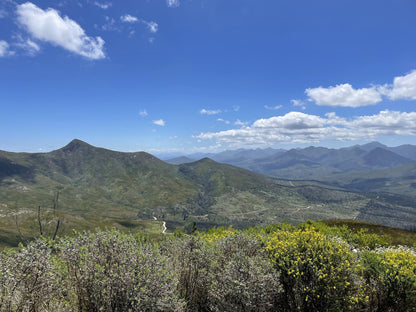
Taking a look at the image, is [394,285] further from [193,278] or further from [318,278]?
[193,278]

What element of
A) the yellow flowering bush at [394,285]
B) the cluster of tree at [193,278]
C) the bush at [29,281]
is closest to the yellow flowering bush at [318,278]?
the cluster of tree at [193,278]

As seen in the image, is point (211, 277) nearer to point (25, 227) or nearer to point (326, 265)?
point (326, 265)

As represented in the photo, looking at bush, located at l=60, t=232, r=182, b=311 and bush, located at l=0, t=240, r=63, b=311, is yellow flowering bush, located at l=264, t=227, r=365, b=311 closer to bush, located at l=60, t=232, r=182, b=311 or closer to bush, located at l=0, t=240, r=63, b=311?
bush, located at l=60, t=232, r=182, b=311

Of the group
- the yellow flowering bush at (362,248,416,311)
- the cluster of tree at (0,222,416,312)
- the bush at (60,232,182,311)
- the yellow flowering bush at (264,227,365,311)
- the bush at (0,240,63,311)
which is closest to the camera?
the bush at (0,240,63,311)

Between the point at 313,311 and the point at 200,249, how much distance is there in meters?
7.97

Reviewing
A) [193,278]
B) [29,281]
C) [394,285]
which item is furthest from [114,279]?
[394,285]

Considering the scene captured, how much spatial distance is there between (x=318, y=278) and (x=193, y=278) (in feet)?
26.6

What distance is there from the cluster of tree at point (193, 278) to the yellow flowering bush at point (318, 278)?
56mm

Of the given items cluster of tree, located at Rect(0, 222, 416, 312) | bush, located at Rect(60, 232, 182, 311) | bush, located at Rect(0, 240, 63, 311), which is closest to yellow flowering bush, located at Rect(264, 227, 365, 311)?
cluster of tree, located at Rect(0, 222, 416, 312)

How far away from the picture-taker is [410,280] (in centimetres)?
1348

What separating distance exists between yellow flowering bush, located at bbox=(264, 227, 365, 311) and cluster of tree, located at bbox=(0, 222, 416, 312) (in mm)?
56

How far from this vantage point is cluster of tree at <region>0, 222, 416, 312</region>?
1081 cm

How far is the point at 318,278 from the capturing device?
13133 millimetres

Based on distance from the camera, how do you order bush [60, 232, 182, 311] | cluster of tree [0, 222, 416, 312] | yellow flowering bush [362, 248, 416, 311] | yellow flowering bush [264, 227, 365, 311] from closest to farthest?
bush [60, 232, 182, 311] < cluster of tree [0, 222, 416, 312] < yellow flowering bush [264, 227, 365, 311] < yellow flowering bush [362, 248, 416, 311]
